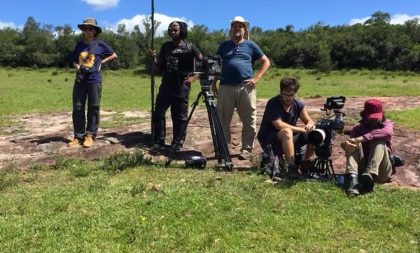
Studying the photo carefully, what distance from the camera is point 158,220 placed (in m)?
4.77

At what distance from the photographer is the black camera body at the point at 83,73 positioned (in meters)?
8.23

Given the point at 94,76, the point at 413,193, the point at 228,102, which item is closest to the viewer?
the point at 413,193

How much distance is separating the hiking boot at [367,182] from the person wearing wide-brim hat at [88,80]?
168 inches

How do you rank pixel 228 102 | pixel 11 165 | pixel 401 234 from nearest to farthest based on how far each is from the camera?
pixel 401 234 < pixel 11 165 < pixel 228 102

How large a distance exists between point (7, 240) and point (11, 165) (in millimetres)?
2880

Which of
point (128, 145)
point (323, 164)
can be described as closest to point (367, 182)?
point (323, 164)

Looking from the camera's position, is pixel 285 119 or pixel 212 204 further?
pixel 285 119

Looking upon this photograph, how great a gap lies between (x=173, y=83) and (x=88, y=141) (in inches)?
64.3

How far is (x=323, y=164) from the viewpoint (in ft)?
20.8

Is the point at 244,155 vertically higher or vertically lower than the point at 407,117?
lower

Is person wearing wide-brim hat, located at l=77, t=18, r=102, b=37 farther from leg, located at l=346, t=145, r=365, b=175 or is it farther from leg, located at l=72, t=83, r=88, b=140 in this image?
leg, located at l=346, t=145, r=365, b=175

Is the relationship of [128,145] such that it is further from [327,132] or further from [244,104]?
[327,132]

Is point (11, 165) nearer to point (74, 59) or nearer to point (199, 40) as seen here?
point (74, 59)

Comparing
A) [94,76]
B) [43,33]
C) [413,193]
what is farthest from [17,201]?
[43,33]
